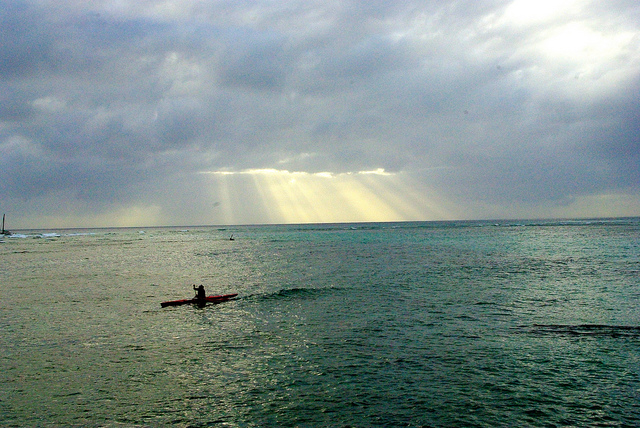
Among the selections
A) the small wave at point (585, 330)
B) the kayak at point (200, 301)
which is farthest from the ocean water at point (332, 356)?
the kayak at point (200, 301)

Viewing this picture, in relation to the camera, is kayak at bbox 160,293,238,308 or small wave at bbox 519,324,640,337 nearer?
small wave at bbox 519,324,640,337

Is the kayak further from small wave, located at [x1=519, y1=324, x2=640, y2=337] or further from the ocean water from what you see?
small wave, located at [x1=519, y1=324, x2=640, y2=337]

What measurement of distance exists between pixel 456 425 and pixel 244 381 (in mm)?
7480

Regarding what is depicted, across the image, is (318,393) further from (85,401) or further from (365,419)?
(85,401)

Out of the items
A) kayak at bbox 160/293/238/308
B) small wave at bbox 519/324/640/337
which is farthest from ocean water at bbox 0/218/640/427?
kayak at bbox 160/293/238/308

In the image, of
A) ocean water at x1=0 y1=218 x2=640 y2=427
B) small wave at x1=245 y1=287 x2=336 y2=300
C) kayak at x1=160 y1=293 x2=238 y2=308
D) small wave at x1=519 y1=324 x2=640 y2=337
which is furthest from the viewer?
small wave at x1=245 y1=287 x2=336 y2=300

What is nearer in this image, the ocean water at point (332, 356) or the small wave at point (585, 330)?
the ocean water at point (332, 356)

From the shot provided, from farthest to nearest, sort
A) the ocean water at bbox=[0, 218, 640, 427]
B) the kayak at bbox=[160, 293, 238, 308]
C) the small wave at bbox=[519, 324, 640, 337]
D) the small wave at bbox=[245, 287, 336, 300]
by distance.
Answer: the small wave at bbox=[245, 287, 336, 300] < the kayak at bbox=[160, 293, 238, 308] < the small wave at bbox=[519, 324, 640, 337] < the ocean water at bbox=[0, 218, 640, 427]

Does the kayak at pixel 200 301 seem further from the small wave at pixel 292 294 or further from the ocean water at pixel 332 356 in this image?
the small wave at pixel 292 294

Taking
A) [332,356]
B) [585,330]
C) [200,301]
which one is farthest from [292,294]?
[585,330]

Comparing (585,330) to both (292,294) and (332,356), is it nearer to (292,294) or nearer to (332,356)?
(332,356)

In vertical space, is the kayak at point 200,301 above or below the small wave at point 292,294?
above

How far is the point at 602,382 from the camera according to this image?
15.1 metres

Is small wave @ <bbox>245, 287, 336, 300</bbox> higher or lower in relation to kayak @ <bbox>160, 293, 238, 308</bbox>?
lower
